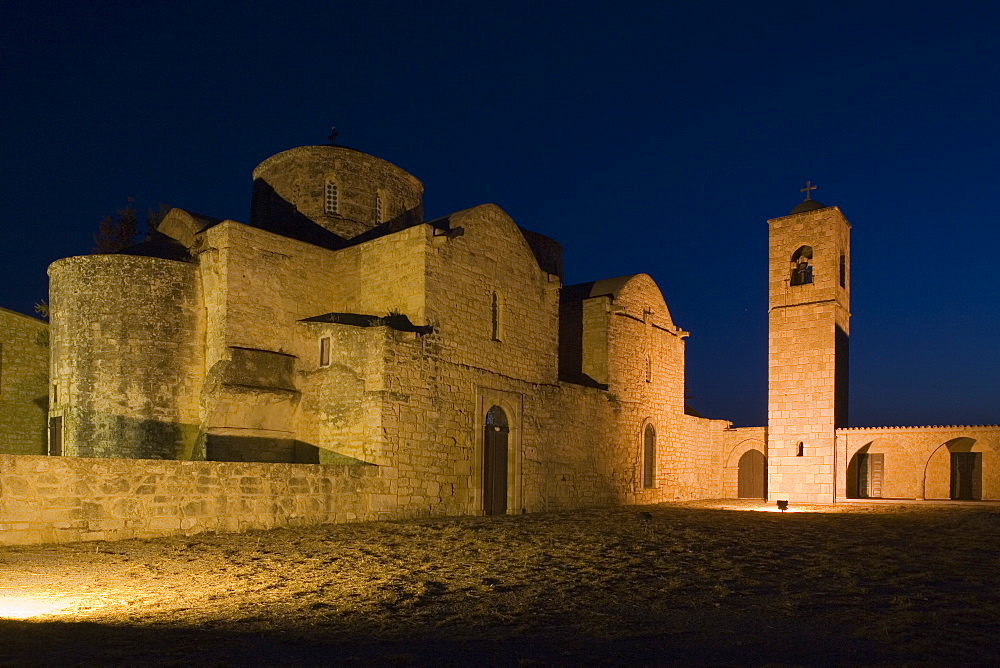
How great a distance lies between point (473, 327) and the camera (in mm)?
17578

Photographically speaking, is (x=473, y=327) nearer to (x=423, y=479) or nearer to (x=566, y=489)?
(x=423, y=479)

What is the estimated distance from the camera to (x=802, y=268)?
25328mm

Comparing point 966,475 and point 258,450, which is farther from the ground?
point 258,450

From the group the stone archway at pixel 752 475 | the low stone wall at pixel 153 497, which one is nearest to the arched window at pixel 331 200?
the low stone wall at pixel 153 497

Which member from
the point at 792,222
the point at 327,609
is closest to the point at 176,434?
Answer: the point at 327,609

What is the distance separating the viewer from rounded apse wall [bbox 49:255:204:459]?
15812 mm

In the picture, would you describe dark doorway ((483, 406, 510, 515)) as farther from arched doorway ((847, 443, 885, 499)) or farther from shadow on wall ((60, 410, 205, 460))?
arched doorway ((847, 443, 885, 499))

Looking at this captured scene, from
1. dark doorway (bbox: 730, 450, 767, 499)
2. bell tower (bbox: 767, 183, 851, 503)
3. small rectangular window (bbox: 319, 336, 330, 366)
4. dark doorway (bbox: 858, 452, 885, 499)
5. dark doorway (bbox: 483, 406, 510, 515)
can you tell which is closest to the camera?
small rectangular window (bbox: 319, 336, 330, 366)

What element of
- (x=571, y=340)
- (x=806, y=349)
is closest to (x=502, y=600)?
(x=571, y=340)

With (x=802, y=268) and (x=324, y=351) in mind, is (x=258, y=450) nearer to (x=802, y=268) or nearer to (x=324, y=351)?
(x=324, y=351)

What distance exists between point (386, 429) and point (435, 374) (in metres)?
1.79

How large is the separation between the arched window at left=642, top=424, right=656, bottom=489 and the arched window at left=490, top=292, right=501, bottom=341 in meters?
7.68

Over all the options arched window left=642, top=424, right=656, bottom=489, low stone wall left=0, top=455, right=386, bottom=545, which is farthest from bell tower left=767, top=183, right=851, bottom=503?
low stone wall left=0, top=455, right=386, bottom=545

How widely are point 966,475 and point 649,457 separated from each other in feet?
31.2
